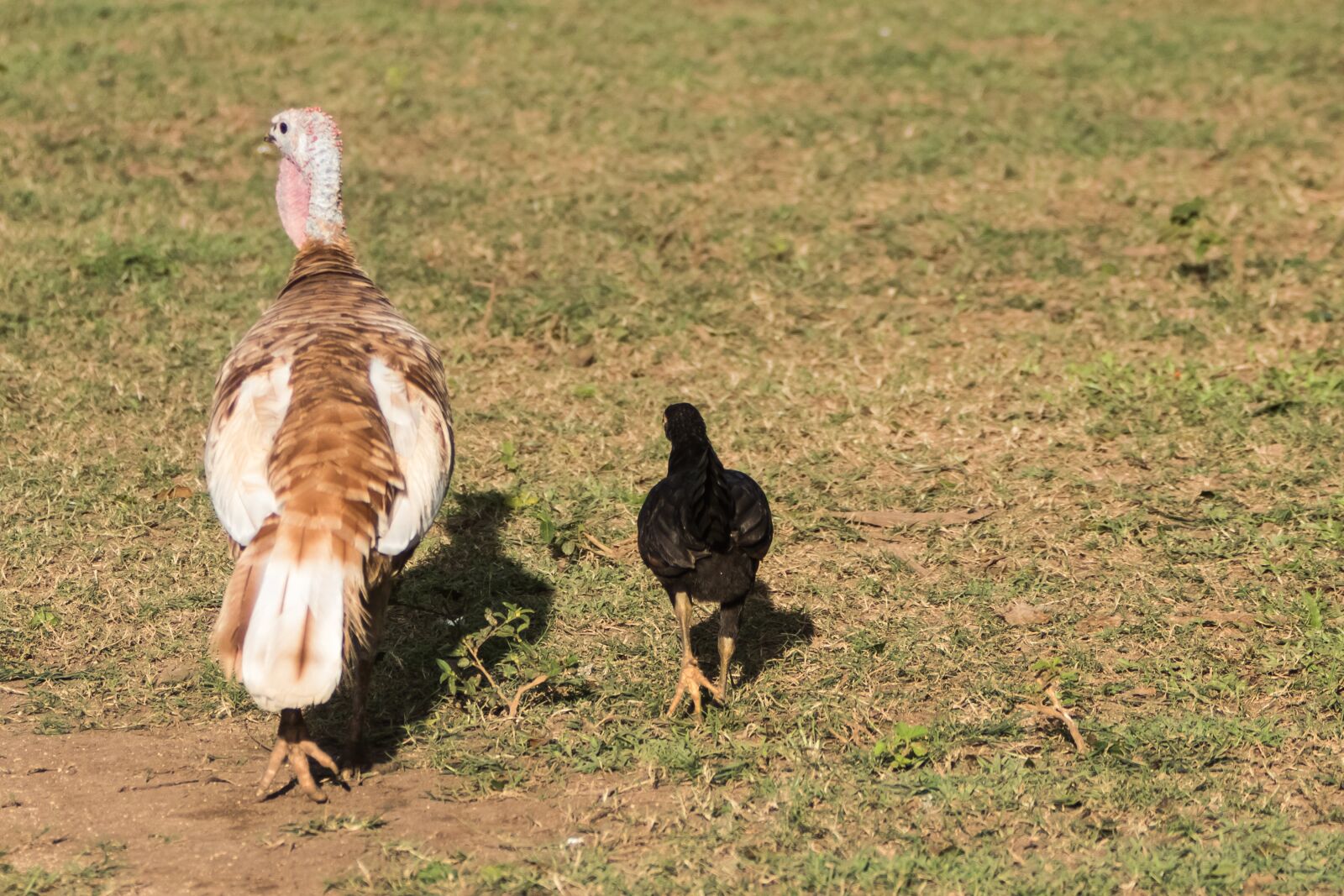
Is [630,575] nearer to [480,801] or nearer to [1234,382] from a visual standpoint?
[480,801]

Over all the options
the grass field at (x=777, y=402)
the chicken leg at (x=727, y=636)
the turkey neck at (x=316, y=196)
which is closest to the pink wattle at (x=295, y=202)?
the turkey neck at (x=316, y=196)

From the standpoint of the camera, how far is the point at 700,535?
5.09m

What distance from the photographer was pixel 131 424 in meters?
7.86

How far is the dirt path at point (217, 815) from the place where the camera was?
4.47 meters

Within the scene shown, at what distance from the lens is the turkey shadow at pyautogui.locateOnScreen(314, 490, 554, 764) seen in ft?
18.3

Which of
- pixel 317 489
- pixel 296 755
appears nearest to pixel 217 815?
pixel 296 755

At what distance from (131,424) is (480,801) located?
3.90 meters

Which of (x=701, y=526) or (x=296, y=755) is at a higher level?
(x=701, y=526)

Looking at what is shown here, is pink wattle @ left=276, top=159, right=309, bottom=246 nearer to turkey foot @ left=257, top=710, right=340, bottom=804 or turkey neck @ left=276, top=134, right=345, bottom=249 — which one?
turkey neck @ left=276, top=134, right=345, bottom=249

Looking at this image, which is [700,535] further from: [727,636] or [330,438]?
[330,438]

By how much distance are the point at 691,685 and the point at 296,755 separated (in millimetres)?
1377

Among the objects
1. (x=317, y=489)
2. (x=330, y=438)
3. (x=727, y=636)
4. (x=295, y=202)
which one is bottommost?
(x=727, y=636)

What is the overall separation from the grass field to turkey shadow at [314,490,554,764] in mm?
25

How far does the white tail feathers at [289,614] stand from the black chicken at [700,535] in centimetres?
109
